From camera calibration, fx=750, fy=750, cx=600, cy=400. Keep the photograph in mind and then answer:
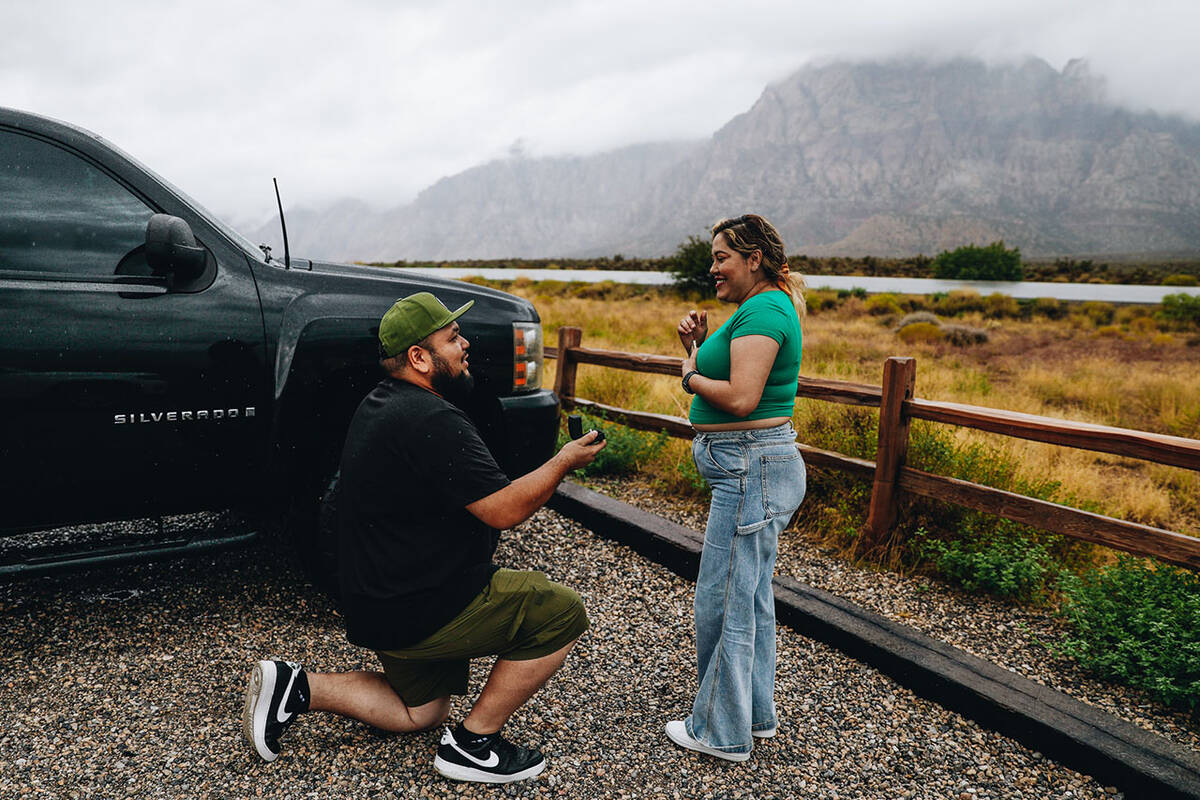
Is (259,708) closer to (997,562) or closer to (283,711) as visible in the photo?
(283,711)

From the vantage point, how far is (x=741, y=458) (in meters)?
2.46

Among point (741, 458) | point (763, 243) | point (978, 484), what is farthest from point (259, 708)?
point (978, 484)

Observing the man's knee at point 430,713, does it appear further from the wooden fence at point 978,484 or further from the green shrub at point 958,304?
the green shrub at point 958,304

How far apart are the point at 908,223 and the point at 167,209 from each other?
603 feet

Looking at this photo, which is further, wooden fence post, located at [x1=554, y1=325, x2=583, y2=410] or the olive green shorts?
wooden fence post, located at [x1=554, y1=325, x2=583, y2=410]

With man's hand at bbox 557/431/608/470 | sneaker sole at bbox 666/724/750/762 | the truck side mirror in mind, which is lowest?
sneaker sole at bbox 666/724/750/762

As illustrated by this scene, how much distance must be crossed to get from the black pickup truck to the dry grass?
3.11 m

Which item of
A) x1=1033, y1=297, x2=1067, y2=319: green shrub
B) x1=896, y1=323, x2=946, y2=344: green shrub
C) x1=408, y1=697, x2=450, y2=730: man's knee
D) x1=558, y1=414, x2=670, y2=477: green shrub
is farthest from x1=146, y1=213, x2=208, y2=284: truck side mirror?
x1=1033, y1=297, x2=1067, y2=319: green shrub

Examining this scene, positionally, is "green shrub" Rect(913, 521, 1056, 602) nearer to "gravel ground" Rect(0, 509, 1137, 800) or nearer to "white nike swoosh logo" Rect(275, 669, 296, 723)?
"gravel ground" Rect(0, 509, 1137, 800)

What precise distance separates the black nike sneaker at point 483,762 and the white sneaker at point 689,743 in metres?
0.53

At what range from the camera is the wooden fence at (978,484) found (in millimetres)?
3086

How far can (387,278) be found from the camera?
340 cm

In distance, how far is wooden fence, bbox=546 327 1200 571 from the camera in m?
3.09

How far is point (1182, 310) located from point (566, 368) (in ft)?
91.1
